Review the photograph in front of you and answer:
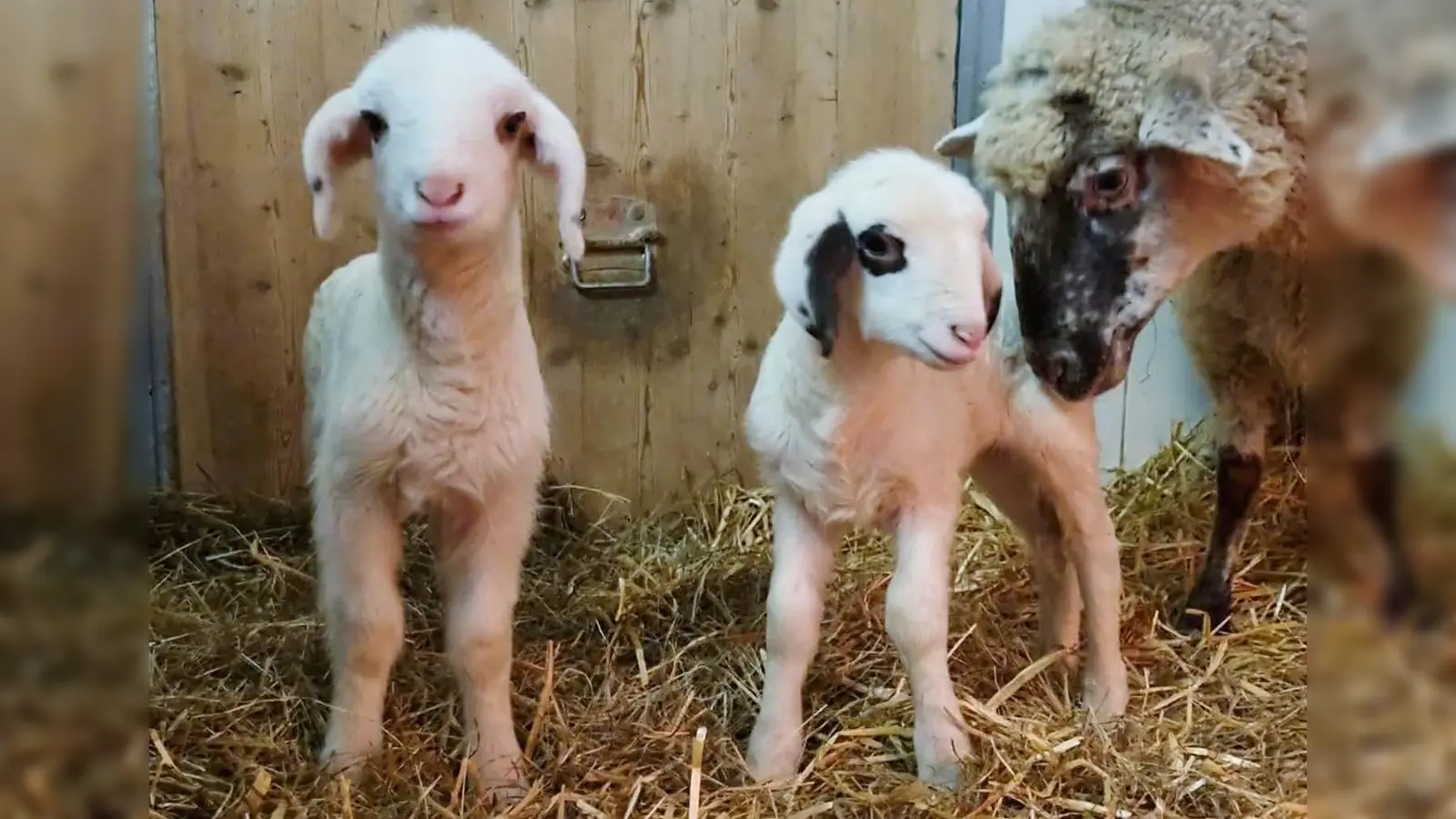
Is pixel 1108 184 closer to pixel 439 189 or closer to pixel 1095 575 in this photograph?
pixel 1095 575

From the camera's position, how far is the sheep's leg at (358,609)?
2340 mm

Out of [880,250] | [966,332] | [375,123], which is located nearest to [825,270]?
[880,250]

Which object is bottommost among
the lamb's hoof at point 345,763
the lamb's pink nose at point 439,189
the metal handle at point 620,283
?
the lamb's hoof at point 345,763

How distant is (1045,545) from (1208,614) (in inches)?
23.7

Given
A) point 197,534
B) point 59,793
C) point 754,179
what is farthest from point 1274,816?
point 197,534

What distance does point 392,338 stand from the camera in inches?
91.3

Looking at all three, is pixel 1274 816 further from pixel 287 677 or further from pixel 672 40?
pixel 672 40

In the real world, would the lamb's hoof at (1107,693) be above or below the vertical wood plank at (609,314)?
below

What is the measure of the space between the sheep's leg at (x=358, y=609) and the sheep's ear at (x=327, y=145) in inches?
20.8

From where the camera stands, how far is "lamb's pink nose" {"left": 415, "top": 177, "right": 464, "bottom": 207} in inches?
79.8

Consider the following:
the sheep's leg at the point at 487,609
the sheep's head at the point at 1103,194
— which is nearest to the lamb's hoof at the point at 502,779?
the sheep's leg at the point at 487,609

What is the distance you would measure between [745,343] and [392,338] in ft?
5.30

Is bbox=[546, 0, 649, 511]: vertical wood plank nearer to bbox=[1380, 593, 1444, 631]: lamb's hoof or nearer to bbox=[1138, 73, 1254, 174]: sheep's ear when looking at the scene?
bbox=[1138, 73, 1254, 174]: sheep's ear

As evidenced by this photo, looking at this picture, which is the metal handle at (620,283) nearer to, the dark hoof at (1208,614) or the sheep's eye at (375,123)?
the sheep's eye at (375,123)
